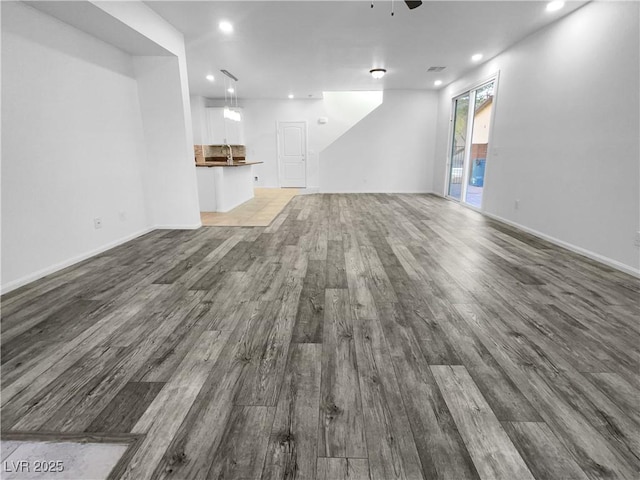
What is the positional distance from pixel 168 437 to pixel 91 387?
1.89 ft

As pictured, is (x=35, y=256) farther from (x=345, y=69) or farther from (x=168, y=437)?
(x=345, y=69)

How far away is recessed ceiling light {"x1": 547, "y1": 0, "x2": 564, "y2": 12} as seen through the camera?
357 centimetres

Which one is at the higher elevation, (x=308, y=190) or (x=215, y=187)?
(x=215, y=187)

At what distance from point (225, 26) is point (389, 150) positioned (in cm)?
565

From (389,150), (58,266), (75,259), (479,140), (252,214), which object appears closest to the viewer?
(58,266)

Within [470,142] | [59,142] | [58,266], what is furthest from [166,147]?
[470,142]

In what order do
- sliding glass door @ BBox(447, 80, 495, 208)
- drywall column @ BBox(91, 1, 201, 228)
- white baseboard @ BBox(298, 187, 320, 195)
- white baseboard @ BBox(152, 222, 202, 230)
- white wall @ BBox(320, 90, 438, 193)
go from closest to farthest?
1. drywall column @ BBox(91, 1, 201, 228)
2. white baseboard @ BBox(152, 222, 202, 230)
3. sliding glass door @ BBox(447, 80, 495, 208)
4. white wall @ BBox(320, 90, 438, 193)
5. white baseboard @ BBox(298, 187, 320, 195)

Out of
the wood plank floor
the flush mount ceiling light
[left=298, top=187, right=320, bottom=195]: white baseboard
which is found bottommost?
the wood plank floor

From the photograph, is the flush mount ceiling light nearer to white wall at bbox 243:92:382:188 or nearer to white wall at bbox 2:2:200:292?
white wall at bbox 243:92:382:188

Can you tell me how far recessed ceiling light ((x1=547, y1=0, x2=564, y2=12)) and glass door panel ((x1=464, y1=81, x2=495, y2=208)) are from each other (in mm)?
2007

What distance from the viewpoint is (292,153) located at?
392 inches

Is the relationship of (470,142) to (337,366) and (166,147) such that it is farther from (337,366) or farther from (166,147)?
(337,366)

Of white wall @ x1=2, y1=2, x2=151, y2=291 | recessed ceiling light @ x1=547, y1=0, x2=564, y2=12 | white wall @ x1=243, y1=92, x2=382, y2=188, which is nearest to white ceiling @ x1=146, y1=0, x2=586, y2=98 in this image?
recessed ceiling light @ x1=547, y1=0, x2=564, y2=12

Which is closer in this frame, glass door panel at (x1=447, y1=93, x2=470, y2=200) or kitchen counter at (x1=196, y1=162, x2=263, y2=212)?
kitchen counter at (x1=196, y1=162, x2=263, y2=212)
